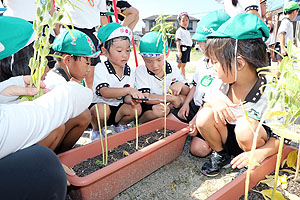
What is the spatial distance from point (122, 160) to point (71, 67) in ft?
2.95

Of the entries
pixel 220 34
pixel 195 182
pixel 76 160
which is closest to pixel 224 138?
pixel 195 182

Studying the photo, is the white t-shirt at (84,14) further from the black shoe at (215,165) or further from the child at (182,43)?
the child at (182,43)

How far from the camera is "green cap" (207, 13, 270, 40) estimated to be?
1.24 m

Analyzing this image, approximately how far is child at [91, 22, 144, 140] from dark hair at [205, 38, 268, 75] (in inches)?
30.6

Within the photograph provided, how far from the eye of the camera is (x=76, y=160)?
52.7 inches

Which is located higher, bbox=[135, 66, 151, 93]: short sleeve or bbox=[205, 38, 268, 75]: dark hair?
bbox=[205, 38, 268, 75]: dark hair

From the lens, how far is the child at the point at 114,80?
1926 millimetres

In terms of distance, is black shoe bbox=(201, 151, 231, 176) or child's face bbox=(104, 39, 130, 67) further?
child's face bbox=(104, 39, 130, 67)

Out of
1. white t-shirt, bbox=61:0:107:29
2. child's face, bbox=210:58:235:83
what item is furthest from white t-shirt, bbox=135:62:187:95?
child's face, bbox=210:58:235:83

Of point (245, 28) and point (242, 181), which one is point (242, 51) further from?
point (242, 181)

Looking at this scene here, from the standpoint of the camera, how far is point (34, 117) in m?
0.74

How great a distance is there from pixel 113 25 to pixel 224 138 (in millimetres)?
1321

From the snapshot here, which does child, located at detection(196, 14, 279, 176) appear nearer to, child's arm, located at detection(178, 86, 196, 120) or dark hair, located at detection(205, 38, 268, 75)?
dark hair, located at detection(205, 38, 268, 75)

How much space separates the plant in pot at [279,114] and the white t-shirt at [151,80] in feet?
3.92
